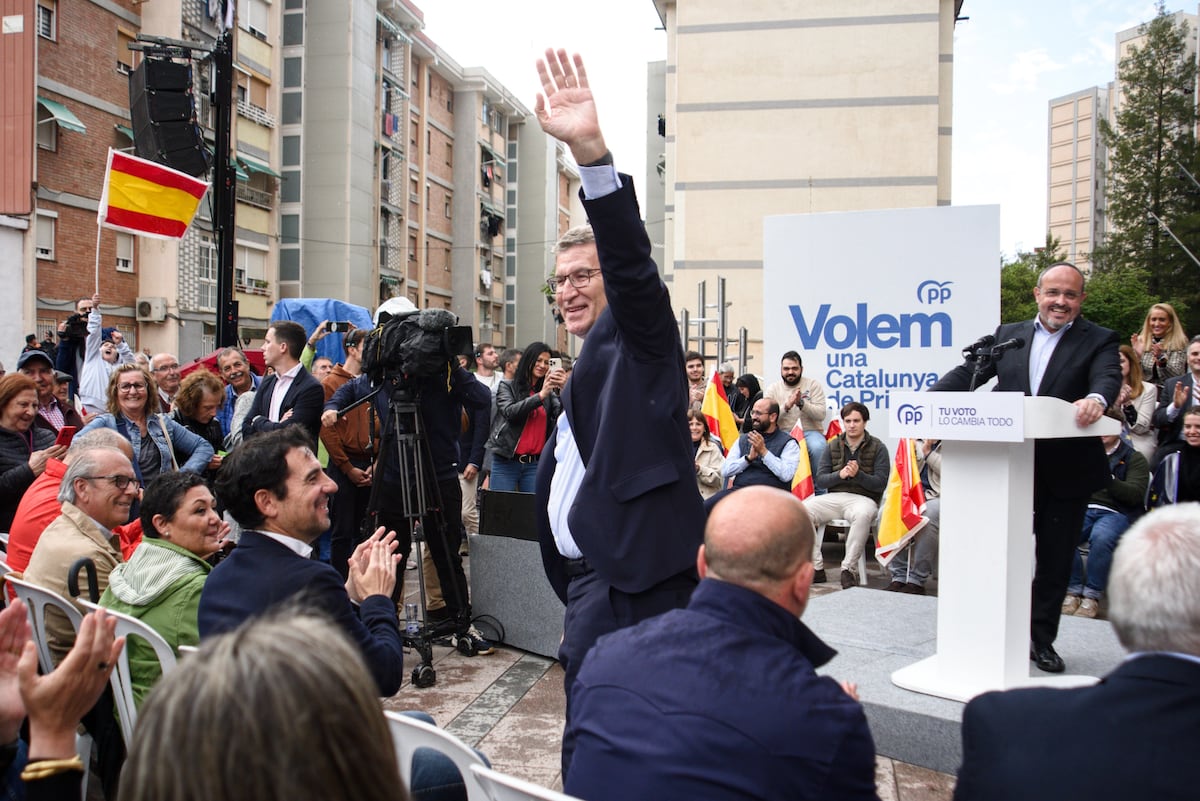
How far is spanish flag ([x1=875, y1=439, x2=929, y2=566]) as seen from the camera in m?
7.18

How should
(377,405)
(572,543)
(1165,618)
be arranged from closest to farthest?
(1165,618) → (572,543) → (377,405)

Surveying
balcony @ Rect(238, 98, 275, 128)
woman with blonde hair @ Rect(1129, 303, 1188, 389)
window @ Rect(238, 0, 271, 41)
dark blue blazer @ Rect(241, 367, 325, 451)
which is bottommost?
dark blue blazer @ Rect(241, 367, 325, 451)

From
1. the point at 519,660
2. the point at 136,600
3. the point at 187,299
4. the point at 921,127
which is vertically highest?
the point at 921,127

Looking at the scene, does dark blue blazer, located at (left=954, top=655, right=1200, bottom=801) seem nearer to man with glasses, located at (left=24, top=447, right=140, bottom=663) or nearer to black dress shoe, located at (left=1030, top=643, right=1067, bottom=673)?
man with glasses, located at (left=24, top=447, right=140, bottom=663)

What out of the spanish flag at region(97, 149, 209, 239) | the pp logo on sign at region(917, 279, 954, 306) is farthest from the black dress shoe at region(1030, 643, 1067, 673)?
the spanish flag at region(97, 149, 209, 239)

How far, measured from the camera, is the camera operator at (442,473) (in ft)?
17.9

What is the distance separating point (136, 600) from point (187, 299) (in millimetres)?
26572

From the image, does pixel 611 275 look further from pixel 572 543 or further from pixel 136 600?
pixel 136 600

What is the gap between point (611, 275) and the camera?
233 cm

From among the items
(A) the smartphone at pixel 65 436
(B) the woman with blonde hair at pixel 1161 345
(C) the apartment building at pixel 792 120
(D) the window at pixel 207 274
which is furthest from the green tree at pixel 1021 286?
(A) the smartphone at pixel 65 436

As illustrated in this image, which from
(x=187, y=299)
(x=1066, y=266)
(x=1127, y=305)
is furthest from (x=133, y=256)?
(x=1127, y=305)

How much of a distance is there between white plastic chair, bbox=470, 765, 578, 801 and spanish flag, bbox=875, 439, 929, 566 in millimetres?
5973

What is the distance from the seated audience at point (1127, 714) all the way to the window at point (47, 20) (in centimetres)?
2640

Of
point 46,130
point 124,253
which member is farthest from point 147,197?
point 124,253
